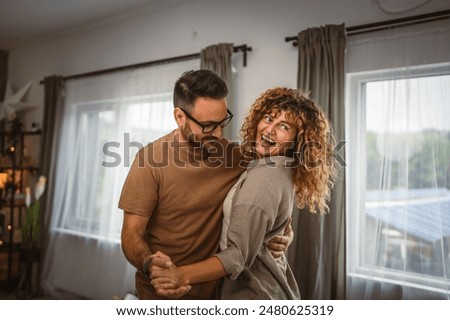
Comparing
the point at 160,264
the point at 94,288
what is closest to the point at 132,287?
the point at 94,288

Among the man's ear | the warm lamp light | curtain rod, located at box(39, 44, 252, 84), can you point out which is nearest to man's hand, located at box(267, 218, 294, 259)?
the man's ear

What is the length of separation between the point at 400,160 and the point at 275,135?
628 mm

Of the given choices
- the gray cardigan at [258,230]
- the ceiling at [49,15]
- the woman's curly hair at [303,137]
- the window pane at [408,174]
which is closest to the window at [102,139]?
the ceiling at [49,15]

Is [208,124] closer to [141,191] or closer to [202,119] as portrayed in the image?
[202,119]

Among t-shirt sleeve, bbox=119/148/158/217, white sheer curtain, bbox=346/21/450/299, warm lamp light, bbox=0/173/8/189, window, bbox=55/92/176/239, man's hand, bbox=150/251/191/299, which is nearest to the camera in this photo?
man's hand, bbox=150/251/191/299

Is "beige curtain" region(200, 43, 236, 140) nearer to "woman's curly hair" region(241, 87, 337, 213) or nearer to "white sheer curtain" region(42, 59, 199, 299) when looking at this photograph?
"white sheer curtain" region(42, 59, 199, 299)

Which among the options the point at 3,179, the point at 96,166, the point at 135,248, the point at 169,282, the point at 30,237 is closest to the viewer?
the point at 169,282

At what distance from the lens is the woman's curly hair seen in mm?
779

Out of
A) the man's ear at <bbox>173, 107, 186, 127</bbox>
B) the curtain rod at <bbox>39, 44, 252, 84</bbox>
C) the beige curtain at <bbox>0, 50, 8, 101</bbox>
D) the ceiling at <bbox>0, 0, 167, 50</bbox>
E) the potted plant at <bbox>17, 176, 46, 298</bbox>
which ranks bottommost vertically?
the potted plant at <bbox>17, 176, 46, 298</bbox>

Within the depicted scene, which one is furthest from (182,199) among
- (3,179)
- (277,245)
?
(3,179)

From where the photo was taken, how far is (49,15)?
1.09 metres

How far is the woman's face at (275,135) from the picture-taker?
0.78m

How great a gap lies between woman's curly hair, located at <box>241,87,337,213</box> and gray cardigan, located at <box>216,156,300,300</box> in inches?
1.7

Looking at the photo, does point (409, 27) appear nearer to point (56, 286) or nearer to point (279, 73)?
point (279, 73)
